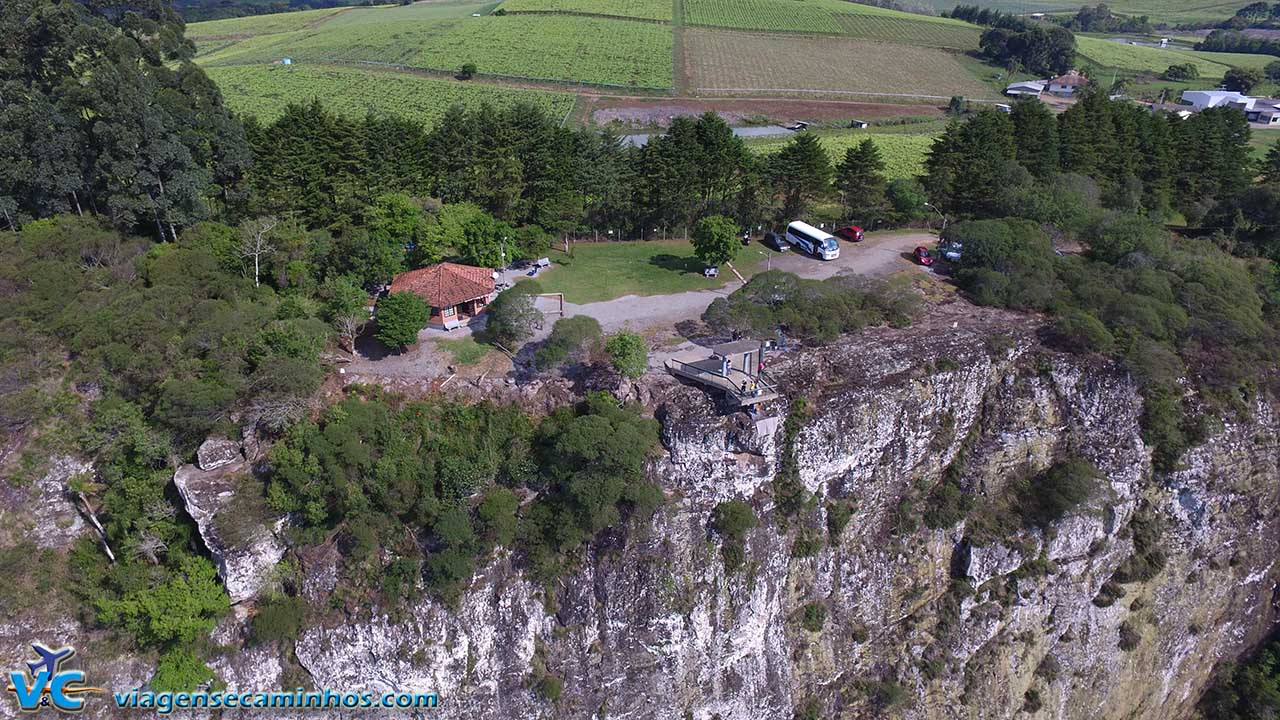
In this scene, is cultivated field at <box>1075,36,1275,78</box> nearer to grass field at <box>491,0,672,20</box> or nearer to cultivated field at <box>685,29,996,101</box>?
cultivated field at <box>685,29,996,101</box>

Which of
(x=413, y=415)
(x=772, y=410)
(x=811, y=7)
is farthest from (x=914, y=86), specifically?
(x=413, y=415)

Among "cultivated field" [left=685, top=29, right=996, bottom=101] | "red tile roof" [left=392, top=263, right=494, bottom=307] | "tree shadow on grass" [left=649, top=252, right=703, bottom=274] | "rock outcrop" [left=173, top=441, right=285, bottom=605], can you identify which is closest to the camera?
"rock outcrop" [left=173, top=441, right=285, bottom=605]

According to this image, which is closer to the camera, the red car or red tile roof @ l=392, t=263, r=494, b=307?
red tile roof @ l=392, t=263, r=494, b=307

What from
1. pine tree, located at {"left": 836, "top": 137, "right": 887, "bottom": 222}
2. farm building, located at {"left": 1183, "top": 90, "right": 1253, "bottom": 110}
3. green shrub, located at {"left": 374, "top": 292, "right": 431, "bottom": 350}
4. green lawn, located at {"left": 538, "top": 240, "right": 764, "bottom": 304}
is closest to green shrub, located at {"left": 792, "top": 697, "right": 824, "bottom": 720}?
green lawn, located at {"left": 538, "top": 240, "right": 764, "bottom": 304}

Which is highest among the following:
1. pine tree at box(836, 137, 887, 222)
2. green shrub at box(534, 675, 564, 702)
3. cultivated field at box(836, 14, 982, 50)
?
cultivated field at box(836, 14, 982, 50)

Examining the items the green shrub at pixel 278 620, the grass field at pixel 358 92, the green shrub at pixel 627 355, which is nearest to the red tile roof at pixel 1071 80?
the grass field at pixel 358 92

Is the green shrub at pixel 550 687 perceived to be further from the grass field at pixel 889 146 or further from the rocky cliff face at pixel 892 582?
the grass field at pixel 889 146

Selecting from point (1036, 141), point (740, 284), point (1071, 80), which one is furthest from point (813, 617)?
point (1071, 80)

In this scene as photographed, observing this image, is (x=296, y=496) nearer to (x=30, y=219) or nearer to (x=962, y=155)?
(x=30, y=219)
